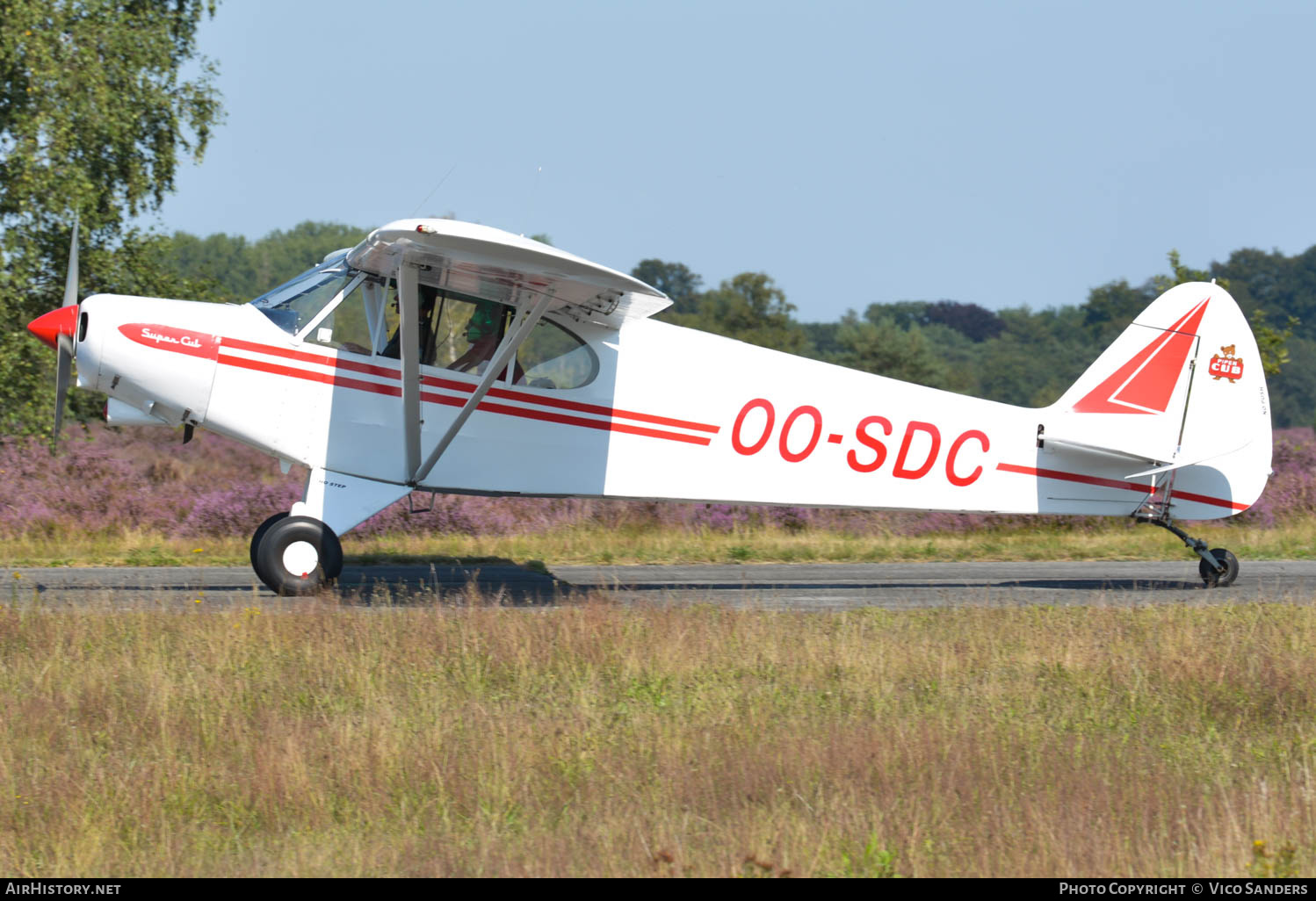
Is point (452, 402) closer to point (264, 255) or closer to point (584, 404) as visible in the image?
point (584, 404)

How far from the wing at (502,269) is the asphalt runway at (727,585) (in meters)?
2.25

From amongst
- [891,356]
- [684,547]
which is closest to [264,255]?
[891,356]

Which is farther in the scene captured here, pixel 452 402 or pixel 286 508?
pixel 286 508

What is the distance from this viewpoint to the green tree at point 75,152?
15.6 m

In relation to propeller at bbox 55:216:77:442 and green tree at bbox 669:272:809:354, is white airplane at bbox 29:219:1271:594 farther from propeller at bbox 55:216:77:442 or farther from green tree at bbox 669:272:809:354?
green tree at bbox 669:272:809:354

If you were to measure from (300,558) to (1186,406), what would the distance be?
304 inches

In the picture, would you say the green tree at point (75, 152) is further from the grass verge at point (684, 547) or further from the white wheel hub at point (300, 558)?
the white wheel hub at point (300, 558)

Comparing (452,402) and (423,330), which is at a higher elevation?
(423,330)

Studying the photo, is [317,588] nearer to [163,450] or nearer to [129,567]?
[129,567]

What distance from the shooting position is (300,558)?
8789 millimetres

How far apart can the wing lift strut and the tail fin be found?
4.73 meters

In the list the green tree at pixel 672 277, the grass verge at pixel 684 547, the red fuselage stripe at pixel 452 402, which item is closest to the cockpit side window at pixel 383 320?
the red fuselage stripe at pixel 452 402

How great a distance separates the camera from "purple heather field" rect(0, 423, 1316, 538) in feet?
47.4

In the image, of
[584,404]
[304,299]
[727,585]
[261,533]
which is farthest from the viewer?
[727,585]
